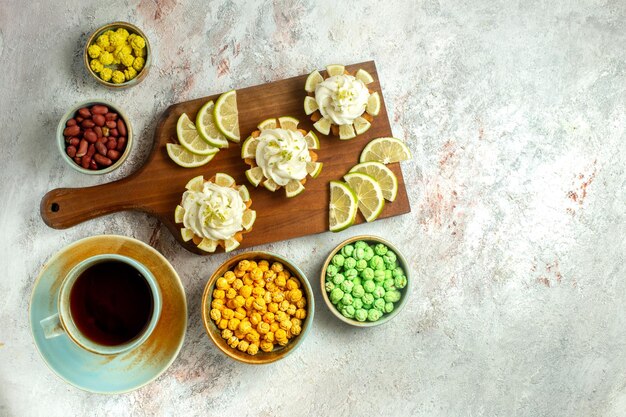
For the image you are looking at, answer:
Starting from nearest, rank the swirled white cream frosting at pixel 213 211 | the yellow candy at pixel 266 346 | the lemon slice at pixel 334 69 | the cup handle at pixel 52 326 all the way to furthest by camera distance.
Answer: the cup handle at pixel 52 326, the swirled white cream frosting at pixel 213 211, the yellow candy at pixel 266 346, the lemon slice at pixel 334 69

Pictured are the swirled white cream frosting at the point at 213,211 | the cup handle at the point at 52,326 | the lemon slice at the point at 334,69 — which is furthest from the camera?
the lemon slice at the point at 334,69

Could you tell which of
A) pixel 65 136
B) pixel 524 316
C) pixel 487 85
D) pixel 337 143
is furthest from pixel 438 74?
pixel 65 136

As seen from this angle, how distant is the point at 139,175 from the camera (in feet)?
7.82

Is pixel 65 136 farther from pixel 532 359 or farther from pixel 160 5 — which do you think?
pixel 532 359

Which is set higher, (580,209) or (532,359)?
(580,209)

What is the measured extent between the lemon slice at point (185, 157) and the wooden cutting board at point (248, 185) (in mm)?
31

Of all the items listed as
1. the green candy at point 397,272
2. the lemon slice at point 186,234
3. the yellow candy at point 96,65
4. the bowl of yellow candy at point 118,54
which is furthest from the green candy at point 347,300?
the yellow candy at point 96,65

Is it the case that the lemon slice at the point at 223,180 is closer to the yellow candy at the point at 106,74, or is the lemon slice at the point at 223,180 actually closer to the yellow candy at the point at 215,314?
the yellow candy at the point at 215,314

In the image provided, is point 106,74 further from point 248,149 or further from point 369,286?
point 369,286

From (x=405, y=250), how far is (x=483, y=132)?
628 millimetres

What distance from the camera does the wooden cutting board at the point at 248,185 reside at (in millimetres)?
2381

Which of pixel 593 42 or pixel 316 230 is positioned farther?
pixel 593 42

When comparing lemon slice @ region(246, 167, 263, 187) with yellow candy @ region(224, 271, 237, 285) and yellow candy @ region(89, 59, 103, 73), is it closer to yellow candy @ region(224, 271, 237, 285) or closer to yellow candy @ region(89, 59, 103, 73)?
yellow candy @ region(224, 271, 237, 285)

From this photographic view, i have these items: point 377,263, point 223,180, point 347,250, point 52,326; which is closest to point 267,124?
point 223,180
